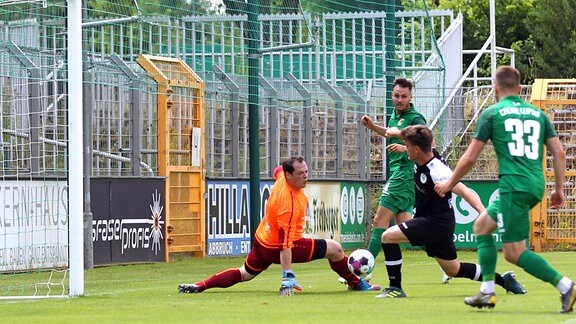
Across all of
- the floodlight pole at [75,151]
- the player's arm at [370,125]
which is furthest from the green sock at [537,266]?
the floodlight pole at [75,151]

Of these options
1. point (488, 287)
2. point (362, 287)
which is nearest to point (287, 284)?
point (362, 287)

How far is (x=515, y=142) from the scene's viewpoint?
36.6ft

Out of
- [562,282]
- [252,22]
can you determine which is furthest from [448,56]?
[562,282]

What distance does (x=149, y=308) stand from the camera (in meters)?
12.5

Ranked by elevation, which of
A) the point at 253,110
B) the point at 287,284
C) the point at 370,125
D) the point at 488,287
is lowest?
the point at 287,284

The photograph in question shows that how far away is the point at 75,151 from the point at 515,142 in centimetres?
479

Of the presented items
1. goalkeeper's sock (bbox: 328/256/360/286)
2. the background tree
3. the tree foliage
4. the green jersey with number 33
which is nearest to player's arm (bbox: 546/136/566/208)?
the green jersey with number 33

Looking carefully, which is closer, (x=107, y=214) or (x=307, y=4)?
(x=107, y=214)

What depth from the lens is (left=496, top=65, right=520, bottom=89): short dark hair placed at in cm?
1131

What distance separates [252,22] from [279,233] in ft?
26.9

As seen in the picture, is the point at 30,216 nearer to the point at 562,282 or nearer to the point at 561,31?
the point at 562,282

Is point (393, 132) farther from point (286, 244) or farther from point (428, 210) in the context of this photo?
point (286, 244)

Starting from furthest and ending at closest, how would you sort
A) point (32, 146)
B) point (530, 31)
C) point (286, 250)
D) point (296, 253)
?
1. point (530, 31)
2. point (32, 146)
3. point (296, 253)
4. point (286, 250)

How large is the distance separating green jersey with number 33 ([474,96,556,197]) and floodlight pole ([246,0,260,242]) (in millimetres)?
10694
